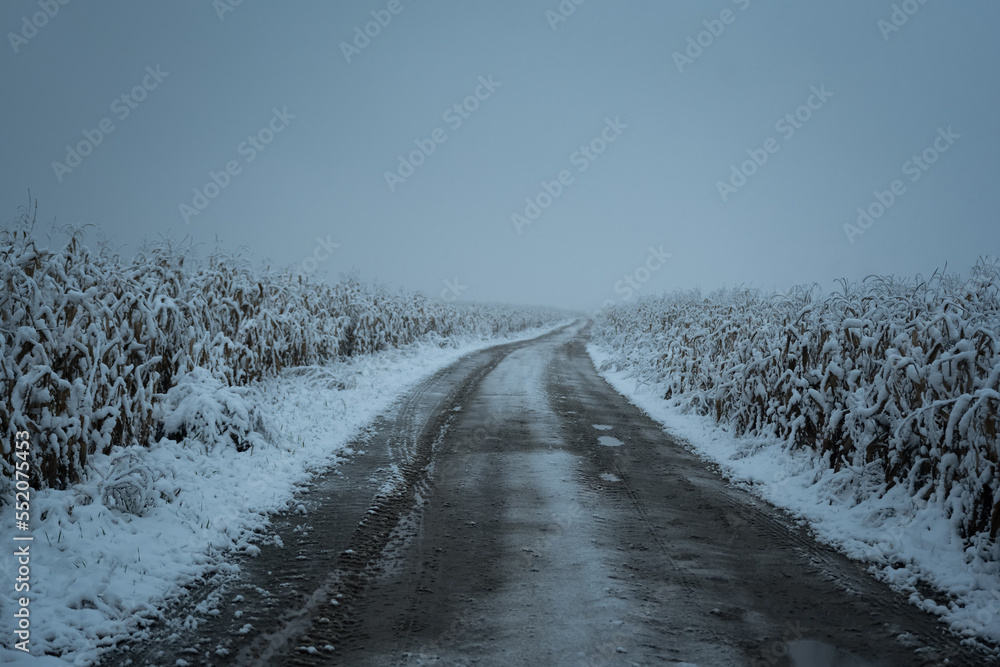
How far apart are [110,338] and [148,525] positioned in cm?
271

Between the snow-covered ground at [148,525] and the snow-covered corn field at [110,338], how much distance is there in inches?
14.1

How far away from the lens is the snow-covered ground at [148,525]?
3.21 meters

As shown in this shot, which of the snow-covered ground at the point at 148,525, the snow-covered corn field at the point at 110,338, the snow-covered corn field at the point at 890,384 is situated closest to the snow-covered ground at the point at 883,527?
the snow-covered corn field at the point at 890,384

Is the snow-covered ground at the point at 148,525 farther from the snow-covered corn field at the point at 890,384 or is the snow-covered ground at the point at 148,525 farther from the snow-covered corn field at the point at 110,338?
the snow-covered corn field at the point at 890,384

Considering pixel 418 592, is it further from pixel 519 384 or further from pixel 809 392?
pixel 519 384

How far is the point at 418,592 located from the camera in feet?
12.5

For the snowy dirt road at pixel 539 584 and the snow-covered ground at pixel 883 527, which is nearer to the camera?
the snowy dirt road at pixel 539 584

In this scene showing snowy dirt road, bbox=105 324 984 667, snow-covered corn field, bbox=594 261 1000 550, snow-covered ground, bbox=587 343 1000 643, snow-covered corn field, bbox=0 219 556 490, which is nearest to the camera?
snowy dirt road, bbox=105 324 984 667

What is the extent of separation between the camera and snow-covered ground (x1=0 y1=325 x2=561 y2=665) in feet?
10.5

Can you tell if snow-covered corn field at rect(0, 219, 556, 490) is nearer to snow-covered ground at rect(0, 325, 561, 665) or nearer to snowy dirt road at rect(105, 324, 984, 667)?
snow-covered ground at rect(0, 325, 561, 665)

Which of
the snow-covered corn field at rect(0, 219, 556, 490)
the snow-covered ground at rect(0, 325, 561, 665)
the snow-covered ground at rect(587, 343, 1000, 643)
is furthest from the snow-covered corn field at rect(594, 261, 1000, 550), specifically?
the snow-covered corn field at rect(0, 219, 556, 490)

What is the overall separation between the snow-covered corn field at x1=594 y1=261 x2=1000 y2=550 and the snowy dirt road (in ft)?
4.05

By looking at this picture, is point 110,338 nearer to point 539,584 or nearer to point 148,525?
point 148,525

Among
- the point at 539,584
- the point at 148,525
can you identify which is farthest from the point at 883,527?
the point at 148,525
